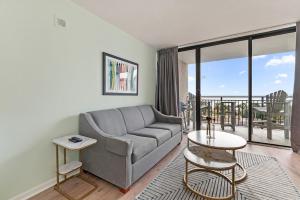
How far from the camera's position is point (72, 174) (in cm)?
199

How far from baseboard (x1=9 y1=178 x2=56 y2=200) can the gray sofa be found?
388 mm

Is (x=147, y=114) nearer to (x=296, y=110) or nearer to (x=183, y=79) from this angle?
(x=183, y=79)

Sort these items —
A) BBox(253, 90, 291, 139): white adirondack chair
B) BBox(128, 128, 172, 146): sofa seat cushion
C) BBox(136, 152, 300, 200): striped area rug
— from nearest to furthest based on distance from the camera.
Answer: BBox(136, 152, 300, 200): striped area rug
BBox(128, 128, 172, 146): sofa seat cushion
BBox(253, 90, 291, 139): white adirondack chair

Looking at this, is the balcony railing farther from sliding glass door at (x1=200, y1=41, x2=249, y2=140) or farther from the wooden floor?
the wooden floor

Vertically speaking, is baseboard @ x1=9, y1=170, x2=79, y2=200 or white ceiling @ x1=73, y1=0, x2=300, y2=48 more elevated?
white ceiling @ x1=73, y1=0, x2=300, y2=48

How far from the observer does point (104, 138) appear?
1.77 m

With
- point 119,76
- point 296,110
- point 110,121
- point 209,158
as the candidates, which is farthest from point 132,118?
point 296,110

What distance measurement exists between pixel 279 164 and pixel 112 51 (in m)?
3.23

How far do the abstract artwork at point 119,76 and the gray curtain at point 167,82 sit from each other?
0.88m

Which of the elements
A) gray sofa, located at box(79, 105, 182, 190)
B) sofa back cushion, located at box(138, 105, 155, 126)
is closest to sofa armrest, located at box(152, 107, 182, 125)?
sofa back cushion, located at box(138, 105, 155, 126)

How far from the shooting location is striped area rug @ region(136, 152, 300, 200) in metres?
1.57

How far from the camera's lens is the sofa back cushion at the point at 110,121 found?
2.13 metres

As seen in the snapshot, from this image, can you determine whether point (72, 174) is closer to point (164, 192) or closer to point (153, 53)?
point (164, 192)

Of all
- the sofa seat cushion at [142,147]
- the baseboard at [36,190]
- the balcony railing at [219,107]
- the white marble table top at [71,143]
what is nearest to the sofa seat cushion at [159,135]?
the sofa seat cushion at [142,147]
